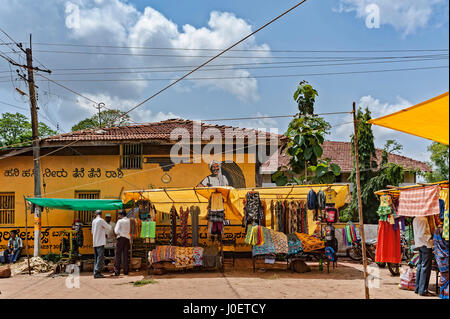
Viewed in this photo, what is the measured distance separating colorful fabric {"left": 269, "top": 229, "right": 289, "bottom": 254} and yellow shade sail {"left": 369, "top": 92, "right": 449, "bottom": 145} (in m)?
5.11

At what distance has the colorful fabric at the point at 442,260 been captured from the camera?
685 cm

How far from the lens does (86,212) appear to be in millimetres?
13523

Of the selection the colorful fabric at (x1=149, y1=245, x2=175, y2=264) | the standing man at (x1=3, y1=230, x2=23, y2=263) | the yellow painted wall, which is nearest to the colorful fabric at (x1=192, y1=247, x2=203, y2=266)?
the colorful fabric at (x1=149, y1=245, x2=175, y2=264)

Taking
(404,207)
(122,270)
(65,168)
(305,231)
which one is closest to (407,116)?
(404,207)

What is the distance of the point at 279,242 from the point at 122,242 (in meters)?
4.22

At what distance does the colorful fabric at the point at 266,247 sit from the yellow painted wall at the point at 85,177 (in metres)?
3.41

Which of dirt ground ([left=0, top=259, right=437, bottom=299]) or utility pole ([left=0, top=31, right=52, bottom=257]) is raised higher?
utility pole ([left=0, top=31, right=52, bottom=257])

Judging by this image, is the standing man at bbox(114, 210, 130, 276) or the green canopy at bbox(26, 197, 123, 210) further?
the green canopy at bbox(26, 197, 123, 210)

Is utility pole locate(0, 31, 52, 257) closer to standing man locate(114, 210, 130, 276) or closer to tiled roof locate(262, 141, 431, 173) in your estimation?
standing man locate(114, 210, 130, 276)

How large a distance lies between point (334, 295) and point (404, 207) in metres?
2.28

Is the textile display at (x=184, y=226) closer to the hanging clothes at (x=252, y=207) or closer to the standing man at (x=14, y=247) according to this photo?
the hanging clothes at (x=252, y=207)

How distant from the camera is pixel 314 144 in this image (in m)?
14.4

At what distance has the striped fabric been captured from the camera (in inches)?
271

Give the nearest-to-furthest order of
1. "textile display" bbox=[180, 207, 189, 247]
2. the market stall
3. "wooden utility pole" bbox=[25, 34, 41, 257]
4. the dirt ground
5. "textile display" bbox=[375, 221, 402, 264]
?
1. the market stall
2. the dirt ground
3. "textile display" bbox=[375, 221, 402, 264]
4. "textile display" bbox=[180, 207, 189, 247]
5. "wooden utility pole" bbox=[25, 34, 41, 257]
